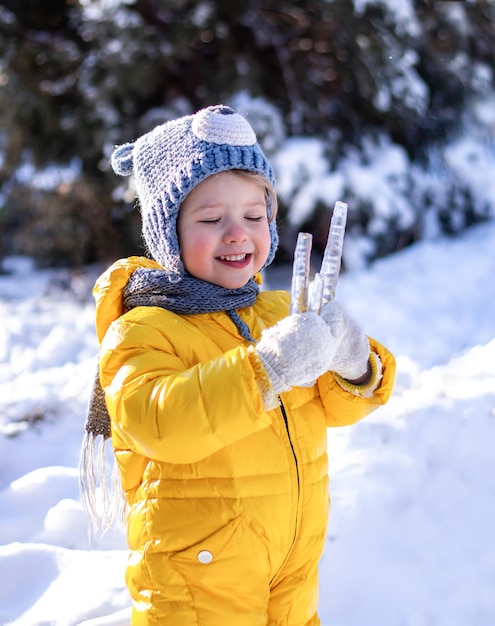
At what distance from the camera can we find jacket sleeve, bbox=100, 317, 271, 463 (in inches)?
54.6

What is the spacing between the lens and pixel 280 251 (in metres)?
6.60

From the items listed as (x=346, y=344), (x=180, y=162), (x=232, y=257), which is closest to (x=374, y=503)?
(x=346, y=344)

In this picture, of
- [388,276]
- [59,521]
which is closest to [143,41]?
[388,276]

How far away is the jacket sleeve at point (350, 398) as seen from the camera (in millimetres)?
1730

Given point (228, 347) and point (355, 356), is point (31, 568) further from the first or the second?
point (355, 356)

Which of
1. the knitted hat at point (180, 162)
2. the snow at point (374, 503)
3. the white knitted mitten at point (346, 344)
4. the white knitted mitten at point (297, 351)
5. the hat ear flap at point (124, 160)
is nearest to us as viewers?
the white knitted mitten at point (297, 351)

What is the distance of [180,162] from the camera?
1696 mm

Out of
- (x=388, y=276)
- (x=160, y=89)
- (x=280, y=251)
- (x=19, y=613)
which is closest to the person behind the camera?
(x=19, y=613)

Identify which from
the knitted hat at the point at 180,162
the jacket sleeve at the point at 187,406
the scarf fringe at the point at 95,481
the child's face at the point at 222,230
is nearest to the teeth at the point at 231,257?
the child's face at the point at 222,230

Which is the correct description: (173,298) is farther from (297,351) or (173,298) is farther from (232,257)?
(297,351)

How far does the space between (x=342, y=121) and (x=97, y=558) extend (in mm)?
4604

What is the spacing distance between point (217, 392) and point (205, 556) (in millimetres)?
393

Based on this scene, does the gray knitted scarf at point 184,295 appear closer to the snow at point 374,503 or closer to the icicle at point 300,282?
the icicle at point 300,282

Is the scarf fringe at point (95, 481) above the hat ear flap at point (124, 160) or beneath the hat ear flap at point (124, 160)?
beneath
